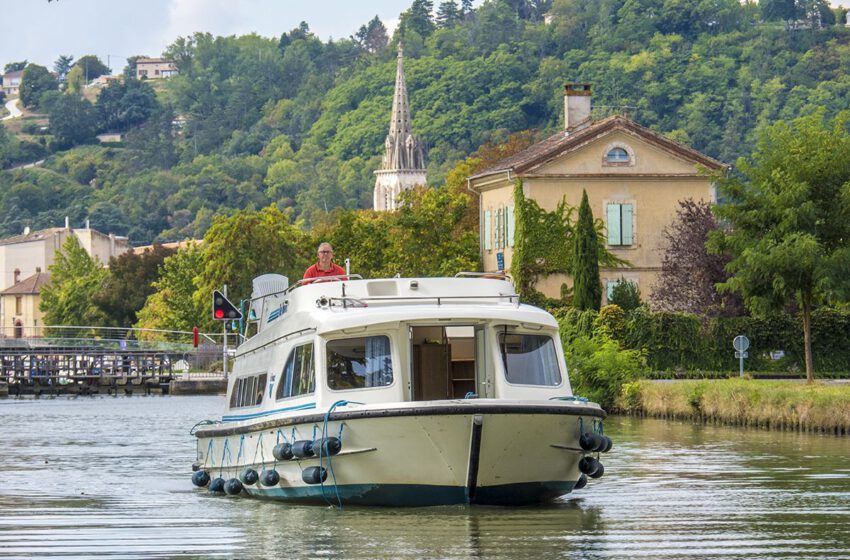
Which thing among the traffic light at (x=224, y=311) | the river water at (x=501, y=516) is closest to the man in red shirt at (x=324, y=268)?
the river water at (x=501, y=516)

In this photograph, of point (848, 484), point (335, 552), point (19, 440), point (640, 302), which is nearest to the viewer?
point (335, 552)

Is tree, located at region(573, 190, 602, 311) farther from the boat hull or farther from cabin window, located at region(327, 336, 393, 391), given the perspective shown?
cabin window, located at region(327, 336, 393, 391)

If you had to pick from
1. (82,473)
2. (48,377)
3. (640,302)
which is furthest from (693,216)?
(48,377)

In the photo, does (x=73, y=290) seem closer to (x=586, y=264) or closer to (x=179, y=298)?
(x=179, y=298)

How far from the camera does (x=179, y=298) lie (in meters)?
122

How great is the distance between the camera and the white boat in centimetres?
2462

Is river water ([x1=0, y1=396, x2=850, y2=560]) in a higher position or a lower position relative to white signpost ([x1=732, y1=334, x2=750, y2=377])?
lower

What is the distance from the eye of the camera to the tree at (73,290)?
493 feet

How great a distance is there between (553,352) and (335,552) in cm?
573

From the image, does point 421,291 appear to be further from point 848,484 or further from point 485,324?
point 848,484

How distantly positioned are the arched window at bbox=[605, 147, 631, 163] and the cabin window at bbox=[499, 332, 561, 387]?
47.4 metres

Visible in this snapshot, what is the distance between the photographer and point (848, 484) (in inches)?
1172

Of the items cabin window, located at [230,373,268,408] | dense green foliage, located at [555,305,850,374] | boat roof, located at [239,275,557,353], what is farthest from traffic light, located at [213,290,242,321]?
dense green foliage, located at [555,305,850,374]

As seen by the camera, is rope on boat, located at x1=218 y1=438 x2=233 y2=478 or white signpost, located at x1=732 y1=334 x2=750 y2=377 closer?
rope on boat, located at x1=218 y1=438 x2=233 y2=478
